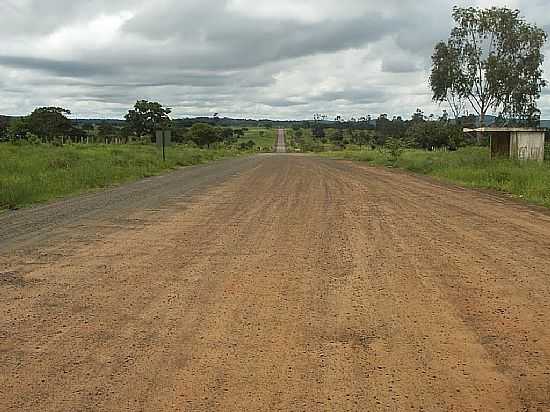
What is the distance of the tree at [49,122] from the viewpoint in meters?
83.4

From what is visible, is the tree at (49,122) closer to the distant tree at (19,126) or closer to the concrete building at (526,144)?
the distant tree at (19,126)

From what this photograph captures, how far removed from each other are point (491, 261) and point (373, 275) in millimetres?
1854

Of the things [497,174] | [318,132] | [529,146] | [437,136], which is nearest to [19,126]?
[437,136]

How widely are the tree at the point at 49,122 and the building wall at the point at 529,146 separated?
65.3 metres

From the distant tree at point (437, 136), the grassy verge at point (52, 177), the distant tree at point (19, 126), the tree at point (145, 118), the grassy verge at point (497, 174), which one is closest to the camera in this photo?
the grassy verge at point (52, 177)

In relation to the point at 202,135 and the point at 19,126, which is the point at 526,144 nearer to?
the point at 19,126

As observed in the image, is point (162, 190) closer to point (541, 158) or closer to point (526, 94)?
point (541, 158)

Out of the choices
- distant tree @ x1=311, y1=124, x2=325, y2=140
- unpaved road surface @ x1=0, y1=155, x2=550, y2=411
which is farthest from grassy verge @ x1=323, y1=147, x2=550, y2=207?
distant tree @ x1=311, y1=124, x2=325, y2=140

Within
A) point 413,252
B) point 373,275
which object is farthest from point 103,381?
point 413,252

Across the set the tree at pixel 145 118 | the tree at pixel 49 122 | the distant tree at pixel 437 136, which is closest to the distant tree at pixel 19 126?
the tree at pixel 49 122

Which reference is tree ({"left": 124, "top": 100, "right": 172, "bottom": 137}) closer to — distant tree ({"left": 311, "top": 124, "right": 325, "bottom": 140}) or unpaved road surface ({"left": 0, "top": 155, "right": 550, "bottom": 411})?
distant tree ({"left": 311, "top": 124, "right": 325, "bottom": 140})

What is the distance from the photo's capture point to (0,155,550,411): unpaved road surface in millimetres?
4445

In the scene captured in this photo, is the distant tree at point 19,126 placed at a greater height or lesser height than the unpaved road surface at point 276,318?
greater

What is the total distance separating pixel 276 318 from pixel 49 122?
85555mm
